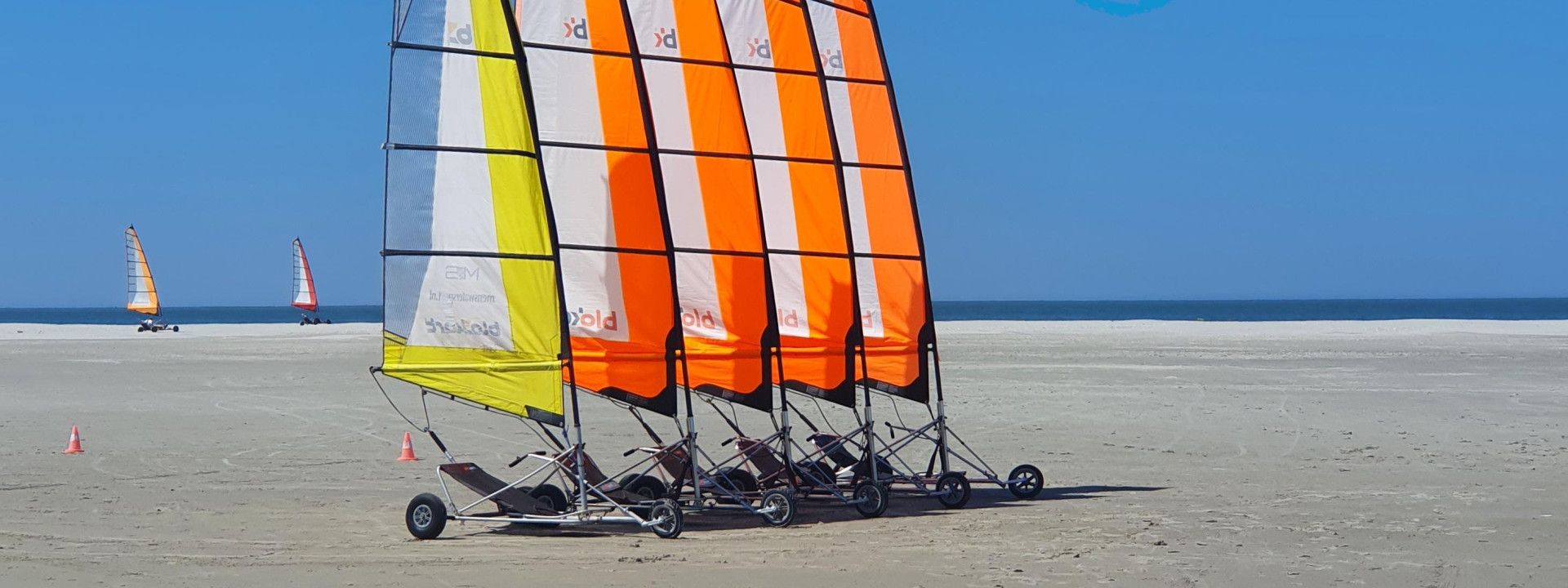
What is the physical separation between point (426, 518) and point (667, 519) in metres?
1.47

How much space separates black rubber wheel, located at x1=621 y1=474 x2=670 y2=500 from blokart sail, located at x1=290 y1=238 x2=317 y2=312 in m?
56.3

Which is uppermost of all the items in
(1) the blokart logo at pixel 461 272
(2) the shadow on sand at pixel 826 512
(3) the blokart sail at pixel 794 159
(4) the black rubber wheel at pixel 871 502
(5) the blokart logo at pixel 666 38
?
(5) the blokart logo at pixel 666 38

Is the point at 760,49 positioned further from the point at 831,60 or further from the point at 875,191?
the point at 875,191

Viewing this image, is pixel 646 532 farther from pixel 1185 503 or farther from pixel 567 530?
pixel 1185 503

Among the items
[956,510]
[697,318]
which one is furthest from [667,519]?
[956,510]

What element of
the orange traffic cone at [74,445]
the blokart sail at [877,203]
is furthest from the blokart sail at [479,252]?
the orange traffic cone at [74,445]

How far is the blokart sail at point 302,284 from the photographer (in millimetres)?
64938

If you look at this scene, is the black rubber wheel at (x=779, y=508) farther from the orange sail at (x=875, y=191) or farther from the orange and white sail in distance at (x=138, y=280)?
the orange and white sail in distance at (x=138, y=280)

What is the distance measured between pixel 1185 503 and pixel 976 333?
34.1 metres

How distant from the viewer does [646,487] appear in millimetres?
11320

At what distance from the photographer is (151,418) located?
58.7 feet

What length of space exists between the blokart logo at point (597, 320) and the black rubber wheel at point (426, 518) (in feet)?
5.20

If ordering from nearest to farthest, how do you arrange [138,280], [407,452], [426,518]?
[426,518], [407,452], [138,280]

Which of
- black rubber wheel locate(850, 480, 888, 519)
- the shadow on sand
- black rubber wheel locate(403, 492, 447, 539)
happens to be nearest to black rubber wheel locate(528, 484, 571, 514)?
the shadow on sand
